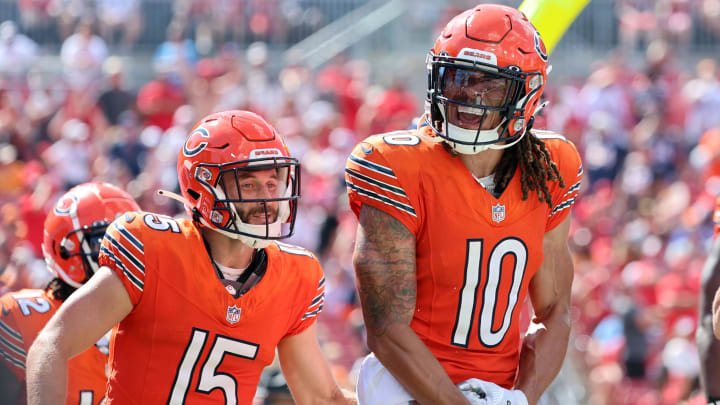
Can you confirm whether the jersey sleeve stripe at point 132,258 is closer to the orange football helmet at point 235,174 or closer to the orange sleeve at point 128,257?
the orange sleeve at point 128,257

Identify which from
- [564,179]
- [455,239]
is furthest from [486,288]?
[564,179]

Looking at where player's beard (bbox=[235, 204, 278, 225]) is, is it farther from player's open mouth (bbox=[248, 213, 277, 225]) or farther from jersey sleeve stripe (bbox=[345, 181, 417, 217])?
jersey sleeve stripe (bbox=[345, 181, 417, 217])

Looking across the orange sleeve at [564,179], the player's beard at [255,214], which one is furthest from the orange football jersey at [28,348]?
the orange sleeve at [564,179]

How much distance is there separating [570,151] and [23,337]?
225 cm

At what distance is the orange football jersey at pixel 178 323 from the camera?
3.36 m

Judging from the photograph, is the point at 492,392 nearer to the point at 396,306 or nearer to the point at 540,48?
the point at 396,306

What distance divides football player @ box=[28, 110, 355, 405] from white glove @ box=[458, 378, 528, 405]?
2.12 feet

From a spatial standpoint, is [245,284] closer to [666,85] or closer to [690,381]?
[690,381]

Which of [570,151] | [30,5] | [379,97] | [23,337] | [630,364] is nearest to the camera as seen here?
[570,151]

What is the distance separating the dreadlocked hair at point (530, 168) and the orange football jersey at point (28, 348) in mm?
1775

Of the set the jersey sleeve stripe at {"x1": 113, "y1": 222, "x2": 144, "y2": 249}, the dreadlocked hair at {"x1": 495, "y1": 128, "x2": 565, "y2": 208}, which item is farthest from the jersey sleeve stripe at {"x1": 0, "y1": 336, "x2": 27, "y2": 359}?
the dreadlocked hair at {"x1": 495, "y1": 128, "x2": 565, "y2": 208}

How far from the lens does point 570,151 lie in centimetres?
368

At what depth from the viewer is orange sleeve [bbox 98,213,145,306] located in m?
3.32

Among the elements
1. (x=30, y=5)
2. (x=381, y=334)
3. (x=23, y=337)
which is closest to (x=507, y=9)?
(x=381, y=334)
